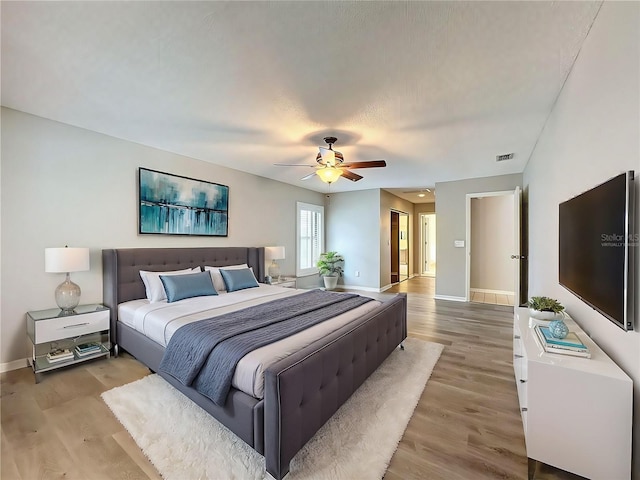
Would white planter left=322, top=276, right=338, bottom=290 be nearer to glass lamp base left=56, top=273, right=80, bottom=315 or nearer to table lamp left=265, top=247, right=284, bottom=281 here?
table lamp left=265, top=247, right=284, bottom=281

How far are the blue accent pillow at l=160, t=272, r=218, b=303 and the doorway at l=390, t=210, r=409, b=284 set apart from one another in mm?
5466

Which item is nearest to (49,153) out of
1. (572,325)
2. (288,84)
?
(288,84)

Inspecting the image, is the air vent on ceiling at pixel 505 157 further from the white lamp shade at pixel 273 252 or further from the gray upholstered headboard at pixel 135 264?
the gray upholstered headboard at pixel 135 264

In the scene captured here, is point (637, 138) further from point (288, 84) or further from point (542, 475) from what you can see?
point (288, 84)

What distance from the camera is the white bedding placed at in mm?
1701

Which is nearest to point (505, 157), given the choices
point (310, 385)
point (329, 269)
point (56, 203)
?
point (329, 269)

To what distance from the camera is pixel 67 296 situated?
112 inches

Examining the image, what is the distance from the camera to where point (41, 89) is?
2371mm

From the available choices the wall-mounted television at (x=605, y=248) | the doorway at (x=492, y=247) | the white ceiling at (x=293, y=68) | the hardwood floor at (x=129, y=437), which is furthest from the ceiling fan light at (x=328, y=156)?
the doorway at (x=492, y=247)

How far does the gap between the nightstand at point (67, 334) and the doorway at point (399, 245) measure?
651 cm

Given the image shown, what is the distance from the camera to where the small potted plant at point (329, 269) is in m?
6.94

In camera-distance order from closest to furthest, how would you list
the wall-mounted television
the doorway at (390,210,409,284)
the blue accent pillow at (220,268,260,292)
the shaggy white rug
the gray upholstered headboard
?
the wall-mounted television, the shaggy white rug, the gray upholstered headboard, the blue accent pillow at (220,268,260,292), the doorway at (390,210,409,284)

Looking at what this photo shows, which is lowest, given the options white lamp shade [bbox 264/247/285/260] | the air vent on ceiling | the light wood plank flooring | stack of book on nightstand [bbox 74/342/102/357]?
the light wood plank flooring

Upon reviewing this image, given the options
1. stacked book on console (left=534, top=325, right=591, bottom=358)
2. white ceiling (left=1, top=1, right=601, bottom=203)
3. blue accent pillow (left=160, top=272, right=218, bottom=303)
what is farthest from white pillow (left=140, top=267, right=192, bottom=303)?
stacked book on console (left=534, top=325, right=591, bottom=358)
